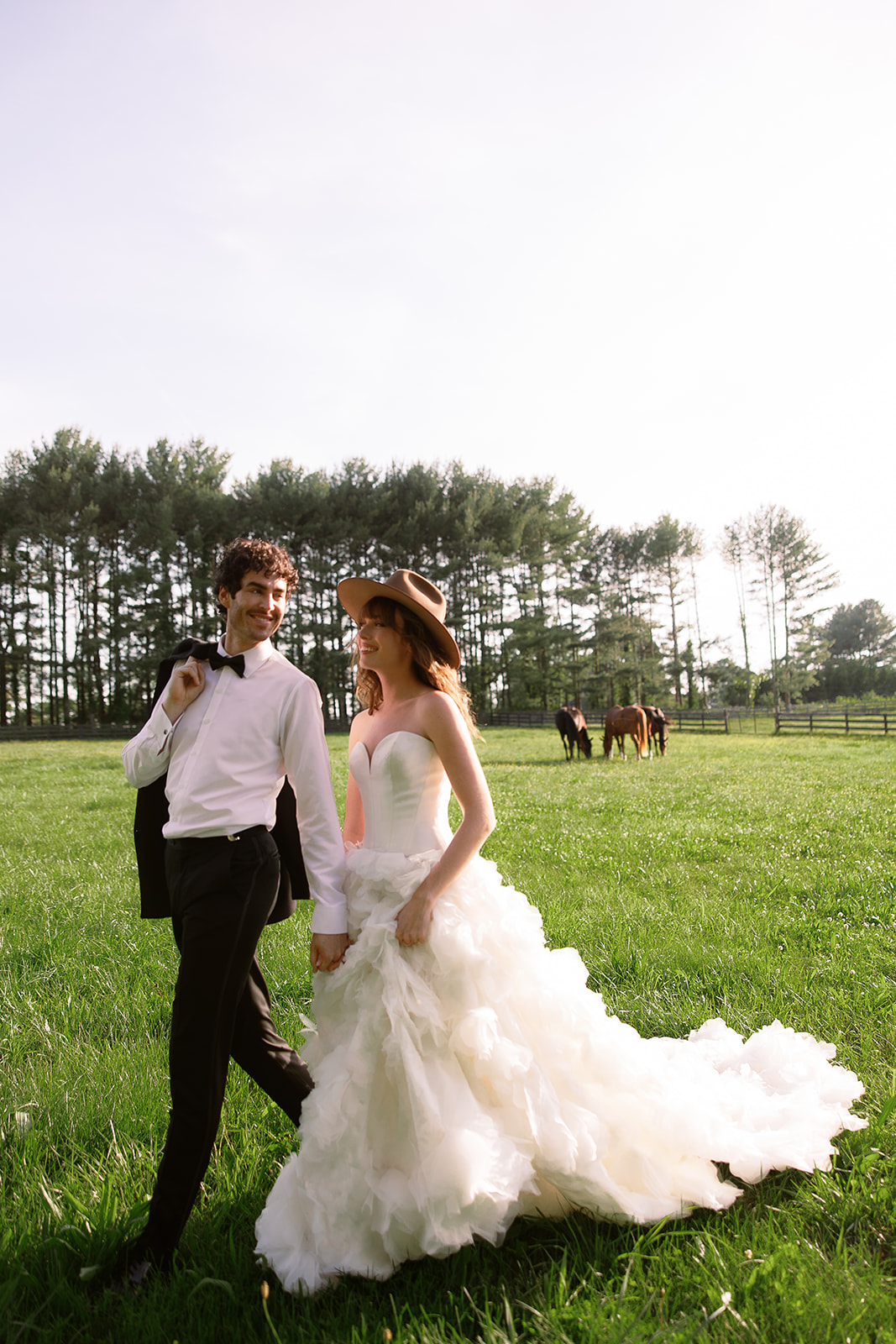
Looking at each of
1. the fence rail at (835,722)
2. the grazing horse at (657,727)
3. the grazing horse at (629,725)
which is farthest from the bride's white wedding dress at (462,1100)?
the fence rail at (835,722)

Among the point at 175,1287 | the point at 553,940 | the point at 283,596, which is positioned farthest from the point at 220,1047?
the point at 553,940

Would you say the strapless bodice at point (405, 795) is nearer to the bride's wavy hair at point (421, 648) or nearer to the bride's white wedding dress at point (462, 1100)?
the bride's white wedding dress at point (462, 1100)

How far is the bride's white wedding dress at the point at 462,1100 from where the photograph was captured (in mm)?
2266

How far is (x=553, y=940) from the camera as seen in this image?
18.0ft

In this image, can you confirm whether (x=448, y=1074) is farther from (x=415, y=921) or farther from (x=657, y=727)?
(x=657, y=727)

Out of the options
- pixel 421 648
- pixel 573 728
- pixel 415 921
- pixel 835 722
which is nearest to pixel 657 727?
pixel 573 728

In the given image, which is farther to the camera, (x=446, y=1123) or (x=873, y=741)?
(x=873, y=741)

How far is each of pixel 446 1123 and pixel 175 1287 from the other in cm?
96

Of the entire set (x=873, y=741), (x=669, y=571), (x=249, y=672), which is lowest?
(x=873, y=741)

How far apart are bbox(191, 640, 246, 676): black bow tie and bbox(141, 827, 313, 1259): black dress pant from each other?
574 mm

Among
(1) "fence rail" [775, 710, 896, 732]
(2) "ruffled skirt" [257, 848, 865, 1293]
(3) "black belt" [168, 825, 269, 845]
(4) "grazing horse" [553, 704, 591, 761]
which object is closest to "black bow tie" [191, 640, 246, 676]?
(3) "black belt" [168, 825, 269, 845]

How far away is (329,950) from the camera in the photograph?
2.56 m

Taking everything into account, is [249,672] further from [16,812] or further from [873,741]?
[873,741]

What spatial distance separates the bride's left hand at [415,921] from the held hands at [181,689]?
1023mm
